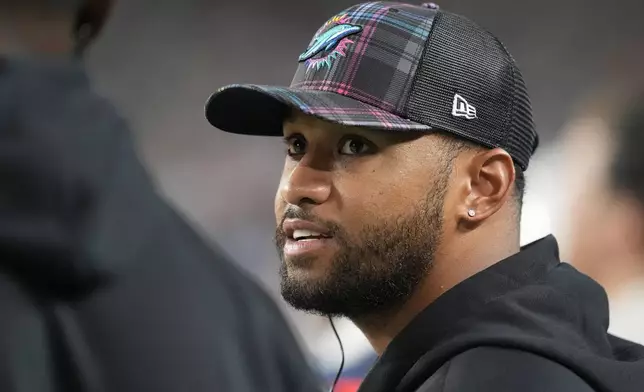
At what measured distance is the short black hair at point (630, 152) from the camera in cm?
136

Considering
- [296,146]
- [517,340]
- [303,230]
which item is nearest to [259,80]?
[296,146]

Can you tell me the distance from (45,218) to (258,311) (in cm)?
36

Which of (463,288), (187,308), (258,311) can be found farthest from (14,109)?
(463,288)

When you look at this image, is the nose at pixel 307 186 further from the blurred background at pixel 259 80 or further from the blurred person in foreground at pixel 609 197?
the blurred person in foreground at pixel 609 197

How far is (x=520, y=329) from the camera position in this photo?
0.65m

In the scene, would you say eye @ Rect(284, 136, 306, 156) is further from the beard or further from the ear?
the ear

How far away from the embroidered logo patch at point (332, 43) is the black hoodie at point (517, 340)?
0.30 meters

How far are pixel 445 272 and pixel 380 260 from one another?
0.26 feet

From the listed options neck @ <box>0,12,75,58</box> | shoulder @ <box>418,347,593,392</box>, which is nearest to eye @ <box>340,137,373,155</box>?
shoulder @ <box>418,347,593,392</box>

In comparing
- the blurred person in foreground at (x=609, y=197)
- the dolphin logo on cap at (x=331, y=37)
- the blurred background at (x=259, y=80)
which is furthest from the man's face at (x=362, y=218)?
the blurred person in foreground at (x=609, y=197)

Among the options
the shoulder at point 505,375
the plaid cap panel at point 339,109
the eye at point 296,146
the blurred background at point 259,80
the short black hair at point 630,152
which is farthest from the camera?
the short black hair at point 630,152

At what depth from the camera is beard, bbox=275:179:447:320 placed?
0.76m

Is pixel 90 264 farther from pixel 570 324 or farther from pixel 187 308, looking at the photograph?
pixel 570 324

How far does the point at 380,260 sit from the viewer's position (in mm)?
764
